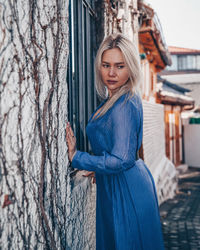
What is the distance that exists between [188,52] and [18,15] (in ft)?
78.1

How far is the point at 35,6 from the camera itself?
1.27 meters

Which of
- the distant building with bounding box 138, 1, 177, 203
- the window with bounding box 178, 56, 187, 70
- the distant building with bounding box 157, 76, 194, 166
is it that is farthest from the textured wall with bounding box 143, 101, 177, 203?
the window with bounding box 178, 56, 187, 70

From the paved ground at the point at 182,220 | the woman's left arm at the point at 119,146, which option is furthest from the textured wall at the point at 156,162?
the woman's left arm at the point at 119,146

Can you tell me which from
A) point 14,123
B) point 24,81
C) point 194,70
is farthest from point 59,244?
point 194,70

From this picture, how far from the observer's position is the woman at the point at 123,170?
162 cm

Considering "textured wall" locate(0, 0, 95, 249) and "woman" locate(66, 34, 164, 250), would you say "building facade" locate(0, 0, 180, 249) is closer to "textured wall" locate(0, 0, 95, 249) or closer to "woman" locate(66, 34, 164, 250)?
"textured wall" locate(0, 0, 95, 249)

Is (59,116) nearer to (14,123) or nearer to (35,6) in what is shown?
(14,123)

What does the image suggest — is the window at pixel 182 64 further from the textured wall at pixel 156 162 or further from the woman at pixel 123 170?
the woman at pixel 123 170

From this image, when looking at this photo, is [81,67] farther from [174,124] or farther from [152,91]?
[174,124]

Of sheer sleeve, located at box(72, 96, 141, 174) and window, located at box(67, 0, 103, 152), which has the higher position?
window, located at box(67, 0, 103, 152)

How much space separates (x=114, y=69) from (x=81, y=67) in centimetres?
71

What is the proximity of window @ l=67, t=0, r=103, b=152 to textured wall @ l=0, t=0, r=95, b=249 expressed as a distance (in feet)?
2.09

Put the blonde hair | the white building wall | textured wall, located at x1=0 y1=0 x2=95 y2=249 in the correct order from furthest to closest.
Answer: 1. the white building wall
2. the blonde hair
3. textured wall, located at x1=0 y1=0 x2=95 y2=249

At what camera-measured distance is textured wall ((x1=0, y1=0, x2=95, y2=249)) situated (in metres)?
1.10
